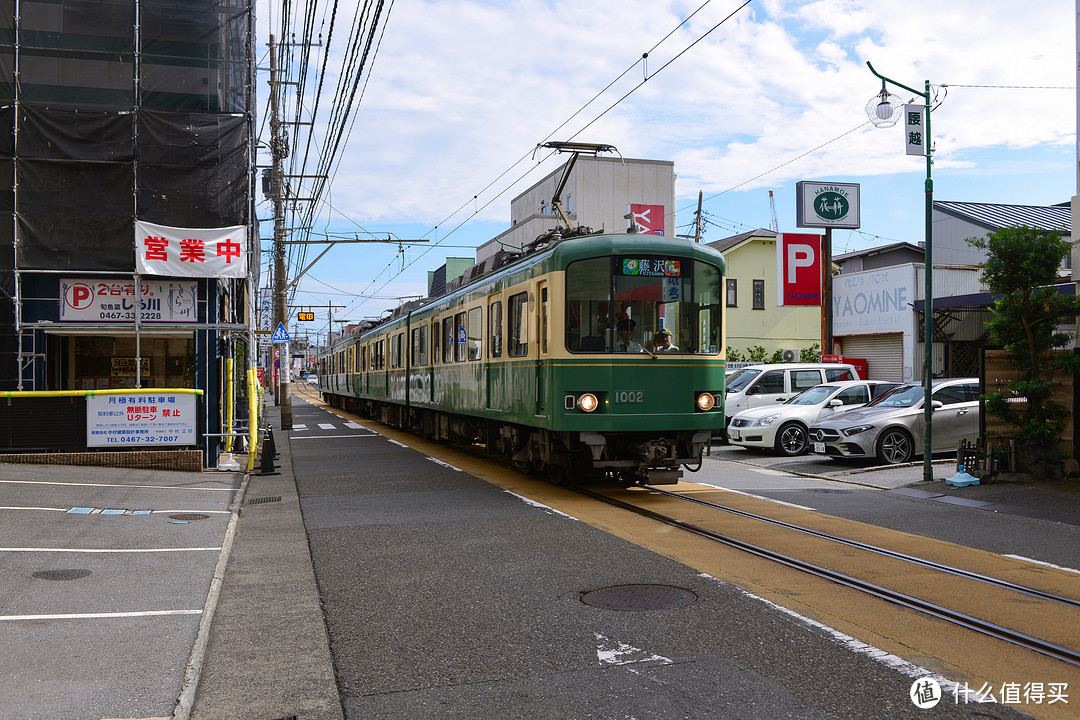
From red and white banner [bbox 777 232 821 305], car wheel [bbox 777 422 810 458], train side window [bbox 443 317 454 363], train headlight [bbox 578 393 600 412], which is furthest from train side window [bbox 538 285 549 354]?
red and white banner [bbox 777 232 821 305]

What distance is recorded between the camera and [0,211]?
1518 centimetres

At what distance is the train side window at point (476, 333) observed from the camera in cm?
1401

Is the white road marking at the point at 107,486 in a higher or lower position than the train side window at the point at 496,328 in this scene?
lower

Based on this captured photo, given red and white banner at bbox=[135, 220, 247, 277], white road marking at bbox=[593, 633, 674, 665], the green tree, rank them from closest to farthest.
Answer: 1. white road marking at bbox=[593, 633, 674, 665]
2. the green tree
3. red and white banner at bbox=[135, 220, 247, 277]

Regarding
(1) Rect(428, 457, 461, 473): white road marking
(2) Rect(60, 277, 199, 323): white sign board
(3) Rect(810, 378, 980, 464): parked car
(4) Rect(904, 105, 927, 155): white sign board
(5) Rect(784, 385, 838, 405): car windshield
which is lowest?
(1) Rect(428, 457, 461, 473): white road marking

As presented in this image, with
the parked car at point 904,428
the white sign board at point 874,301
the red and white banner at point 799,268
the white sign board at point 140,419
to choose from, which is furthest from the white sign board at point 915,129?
the white sign board at point 874,301

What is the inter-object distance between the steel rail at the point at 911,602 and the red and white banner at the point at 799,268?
65.8ft

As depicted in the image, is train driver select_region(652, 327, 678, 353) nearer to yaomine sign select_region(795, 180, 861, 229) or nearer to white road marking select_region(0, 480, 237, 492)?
white road marking select_region(0, 480, 237, 492)

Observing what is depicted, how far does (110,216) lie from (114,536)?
8.82m

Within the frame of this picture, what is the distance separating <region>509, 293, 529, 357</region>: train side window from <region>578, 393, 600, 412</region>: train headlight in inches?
55.0

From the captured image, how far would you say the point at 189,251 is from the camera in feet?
50.1

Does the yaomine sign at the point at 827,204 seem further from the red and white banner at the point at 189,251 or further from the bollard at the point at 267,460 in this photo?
the bollard at the point at 267,460

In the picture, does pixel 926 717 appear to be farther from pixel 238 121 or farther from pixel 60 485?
pixel 238 121

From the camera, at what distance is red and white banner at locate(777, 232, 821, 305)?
27.5m
